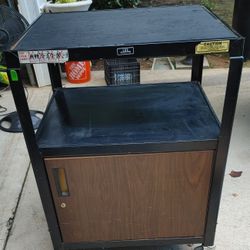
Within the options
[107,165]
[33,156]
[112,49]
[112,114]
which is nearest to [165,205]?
[107,165]

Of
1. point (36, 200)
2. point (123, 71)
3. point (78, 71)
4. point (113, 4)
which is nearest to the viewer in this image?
point (36, 200)

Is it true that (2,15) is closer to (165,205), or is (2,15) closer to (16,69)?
(16,69)

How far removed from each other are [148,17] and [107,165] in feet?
2.21

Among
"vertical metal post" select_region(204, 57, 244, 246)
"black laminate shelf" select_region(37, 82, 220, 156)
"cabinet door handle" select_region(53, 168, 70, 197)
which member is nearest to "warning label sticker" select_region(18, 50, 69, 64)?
"black laminate shelf" select_region(37, 82, 220, 156)

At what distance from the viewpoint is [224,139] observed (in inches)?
47.3

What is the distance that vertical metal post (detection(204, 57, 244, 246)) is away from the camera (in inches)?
42.7

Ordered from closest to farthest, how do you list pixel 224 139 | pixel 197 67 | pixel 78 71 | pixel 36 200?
pixel 224 139 → pixel 197 67 → pixel 36 200 → pixel 78 71

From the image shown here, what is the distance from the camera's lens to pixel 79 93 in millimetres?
1660

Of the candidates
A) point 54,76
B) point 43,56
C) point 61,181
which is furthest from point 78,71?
point 43,56

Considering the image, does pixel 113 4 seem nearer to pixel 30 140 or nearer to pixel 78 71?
pixel 78 71

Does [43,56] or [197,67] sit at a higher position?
[43,56]

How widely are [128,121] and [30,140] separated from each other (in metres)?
0.40

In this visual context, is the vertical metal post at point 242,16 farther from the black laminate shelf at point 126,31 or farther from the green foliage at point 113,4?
the black laminate shelf at point 126,31

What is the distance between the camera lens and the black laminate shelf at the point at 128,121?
3.97 feet
